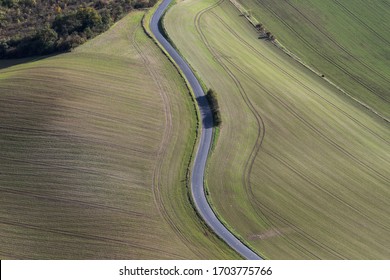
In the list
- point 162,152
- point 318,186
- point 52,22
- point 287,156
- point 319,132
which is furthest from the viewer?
point 52,22

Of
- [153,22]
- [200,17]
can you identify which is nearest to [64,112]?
[153,22]

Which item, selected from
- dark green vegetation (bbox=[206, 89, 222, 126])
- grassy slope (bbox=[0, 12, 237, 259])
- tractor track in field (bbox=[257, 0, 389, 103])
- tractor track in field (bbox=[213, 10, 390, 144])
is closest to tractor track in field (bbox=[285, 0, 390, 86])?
tractor track in field (bbox=[257, 0, 389, 103])

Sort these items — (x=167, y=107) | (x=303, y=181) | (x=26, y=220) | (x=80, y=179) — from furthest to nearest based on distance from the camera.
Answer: (x=167, y=107)
(x=303, y=181)
(x=80, y=179)
(x=26, y=220)

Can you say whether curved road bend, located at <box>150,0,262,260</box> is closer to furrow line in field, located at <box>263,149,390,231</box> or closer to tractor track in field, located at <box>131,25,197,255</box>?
tractor track in field, located at <box>131,25,197,255</box>

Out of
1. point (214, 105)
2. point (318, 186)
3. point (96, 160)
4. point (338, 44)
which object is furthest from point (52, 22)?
point (338, 44)

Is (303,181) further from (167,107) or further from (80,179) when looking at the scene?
(80,179)

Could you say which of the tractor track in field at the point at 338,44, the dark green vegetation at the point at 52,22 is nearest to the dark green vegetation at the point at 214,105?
the dark green vegetation at the point at 52,22

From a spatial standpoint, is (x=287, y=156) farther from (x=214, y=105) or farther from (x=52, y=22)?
(x=52, y=22)

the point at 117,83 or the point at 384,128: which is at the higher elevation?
the point at 384,128
